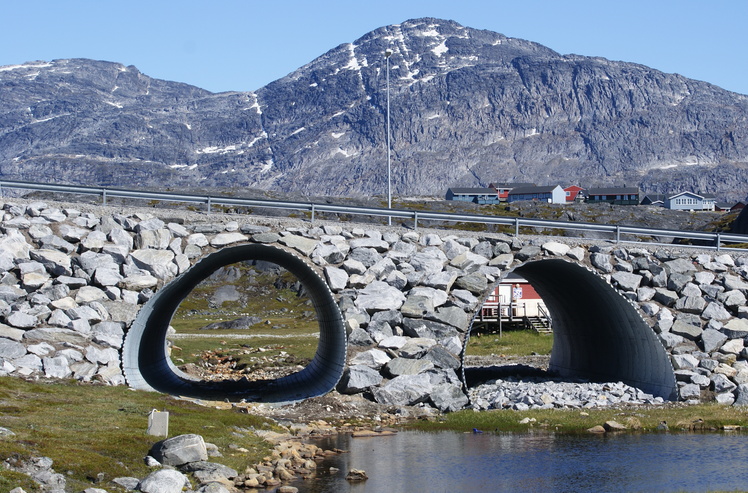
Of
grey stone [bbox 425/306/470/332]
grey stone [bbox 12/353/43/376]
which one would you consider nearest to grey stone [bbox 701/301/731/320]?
grey stone [bbox 425/306/470/332]

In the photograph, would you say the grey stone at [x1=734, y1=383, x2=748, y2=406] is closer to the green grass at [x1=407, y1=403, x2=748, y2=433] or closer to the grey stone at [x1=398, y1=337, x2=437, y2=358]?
the green grass at [x1=407, y1=403, x2=748, y2=433]

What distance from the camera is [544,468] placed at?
74.4 feet

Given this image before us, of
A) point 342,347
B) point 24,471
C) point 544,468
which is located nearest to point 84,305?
point 342,347

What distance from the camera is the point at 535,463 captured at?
23266 millimetres

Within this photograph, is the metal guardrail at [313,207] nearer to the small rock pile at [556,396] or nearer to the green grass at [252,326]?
the small rock pile at [556,396]

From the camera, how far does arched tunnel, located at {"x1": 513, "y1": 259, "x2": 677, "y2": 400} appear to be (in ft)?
120

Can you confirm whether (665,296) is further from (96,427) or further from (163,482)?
(163,482)

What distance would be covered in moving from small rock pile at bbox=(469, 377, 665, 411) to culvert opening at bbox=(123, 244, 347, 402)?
21.1 ft

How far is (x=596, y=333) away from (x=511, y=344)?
2501cm

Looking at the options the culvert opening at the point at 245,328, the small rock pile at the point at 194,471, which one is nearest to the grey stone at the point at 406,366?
the small rock pile at the point at 194,471

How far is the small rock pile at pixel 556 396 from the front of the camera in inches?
1320

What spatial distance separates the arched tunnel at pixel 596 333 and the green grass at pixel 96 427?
16.4 m

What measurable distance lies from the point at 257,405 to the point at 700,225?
352 feet

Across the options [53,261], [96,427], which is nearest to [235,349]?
[53,261]
